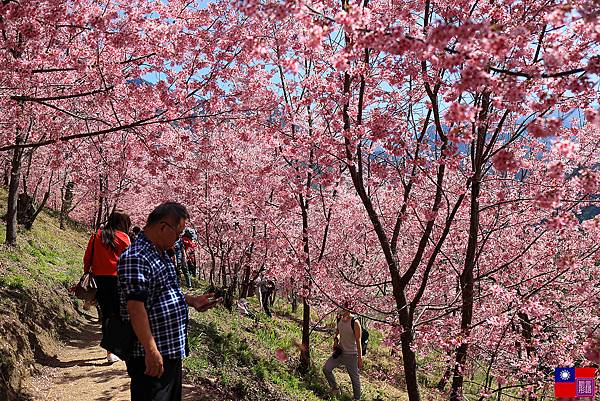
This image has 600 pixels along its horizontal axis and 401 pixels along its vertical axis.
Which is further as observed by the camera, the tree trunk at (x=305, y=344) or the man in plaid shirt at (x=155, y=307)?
the tree trunk at (x=305, y=344)

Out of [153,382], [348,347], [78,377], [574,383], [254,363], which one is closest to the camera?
[153,382]

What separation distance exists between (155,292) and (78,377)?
12.3ft

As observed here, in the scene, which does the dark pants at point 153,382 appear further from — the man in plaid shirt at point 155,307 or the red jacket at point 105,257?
the red jacket at point 105,257

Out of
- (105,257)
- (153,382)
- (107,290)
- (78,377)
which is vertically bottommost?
(78,377)

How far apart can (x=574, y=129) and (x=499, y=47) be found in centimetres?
382

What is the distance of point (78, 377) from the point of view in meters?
5.94

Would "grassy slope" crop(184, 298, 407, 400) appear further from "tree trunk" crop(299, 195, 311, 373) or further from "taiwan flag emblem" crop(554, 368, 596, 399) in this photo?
"taiwan flag emblem" crop(554, 368, 596, 399)

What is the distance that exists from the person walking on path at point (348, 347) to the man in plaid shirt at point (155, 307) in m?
4.80

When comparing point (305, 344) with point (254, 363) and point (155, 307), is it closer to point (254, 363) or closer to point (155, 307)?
point (254, 363)

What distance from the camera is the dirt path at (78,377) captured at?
5.33m

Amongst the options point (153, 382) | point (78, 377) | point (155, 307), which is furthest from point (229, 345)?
point (155, 307)

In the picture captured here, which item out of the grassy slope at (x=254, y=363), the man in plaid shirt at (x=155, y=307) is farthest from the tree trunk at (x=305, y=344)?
the man in plaid shirt at (x=155, y=307)

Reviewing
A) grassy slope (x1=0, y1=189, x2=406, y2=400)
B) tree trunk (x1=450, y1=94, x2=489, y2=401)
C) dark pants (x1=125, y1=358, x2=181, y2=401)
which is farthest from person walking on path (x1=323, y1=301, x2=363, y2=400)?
dark pants (x1=125, y1=358, x2=181, y2=401)

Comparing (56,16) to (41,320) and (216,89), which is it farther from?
(41,320)
